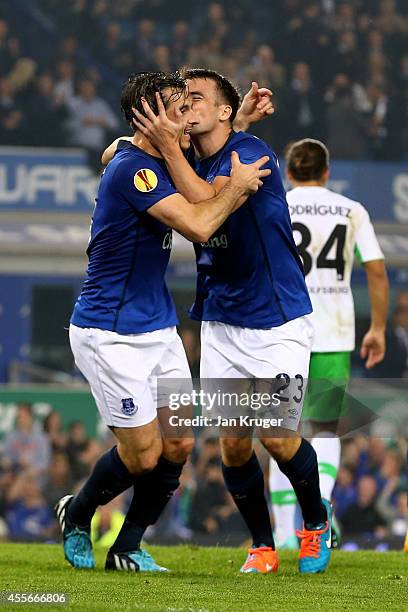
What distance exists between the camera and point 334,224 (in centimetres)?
695

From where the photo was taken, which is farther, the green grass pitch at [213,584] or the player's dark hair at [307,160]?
the player's dark hair at [307,160]

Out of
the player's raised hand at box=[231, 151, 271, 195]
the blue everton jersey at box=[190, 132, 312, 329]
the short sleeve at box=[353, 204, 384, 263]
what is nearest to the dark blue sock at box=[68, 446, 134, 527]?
the blue everton jersey at box=[190, 132, 312, 329]

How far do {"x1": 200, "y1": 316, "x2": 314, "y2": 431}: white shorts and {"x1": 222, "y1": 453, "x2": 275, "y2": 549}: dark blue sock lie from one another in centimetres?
32

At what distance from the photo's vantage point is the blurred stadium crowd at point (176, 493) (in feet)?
39.8

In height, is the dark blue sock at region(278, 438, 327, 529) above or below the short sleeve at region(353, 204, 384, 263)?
below

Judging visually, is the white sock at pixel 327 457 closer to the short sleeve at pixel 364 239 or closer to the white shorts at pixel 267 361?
the short sleeve at pixel 364 239

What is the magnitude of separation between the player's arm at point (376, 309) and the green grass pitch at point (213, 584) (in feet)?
3.43

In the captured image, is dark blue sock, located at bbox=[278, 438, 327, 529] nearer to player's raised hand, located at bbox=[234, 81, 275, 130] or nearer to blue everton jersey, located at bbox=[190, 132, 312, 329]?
blue everton jersey, located at bbox=[190, 132, 312, 329]

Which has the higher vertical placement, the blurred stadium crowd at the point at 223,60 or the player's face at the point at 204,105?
the blurred stadium crowd at the point at 223,60

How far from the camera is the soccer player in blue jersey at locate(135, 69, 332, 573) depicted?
18.1 ft

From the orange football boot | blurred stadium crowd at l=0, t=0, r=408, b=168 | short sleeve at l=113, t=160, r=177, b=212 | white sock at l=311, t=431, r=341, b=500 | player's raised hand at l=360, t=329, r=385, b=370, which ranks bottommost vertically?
the orange football boot

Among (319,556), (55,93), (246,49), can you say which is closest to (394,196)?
(246,49)

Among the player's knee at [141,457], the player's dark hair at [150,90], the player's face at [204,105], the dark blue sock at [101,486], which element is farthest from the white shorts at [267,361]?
the player's dark hair at [150,90]

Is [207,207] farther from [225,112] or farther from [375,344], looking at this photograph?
[375,344]
